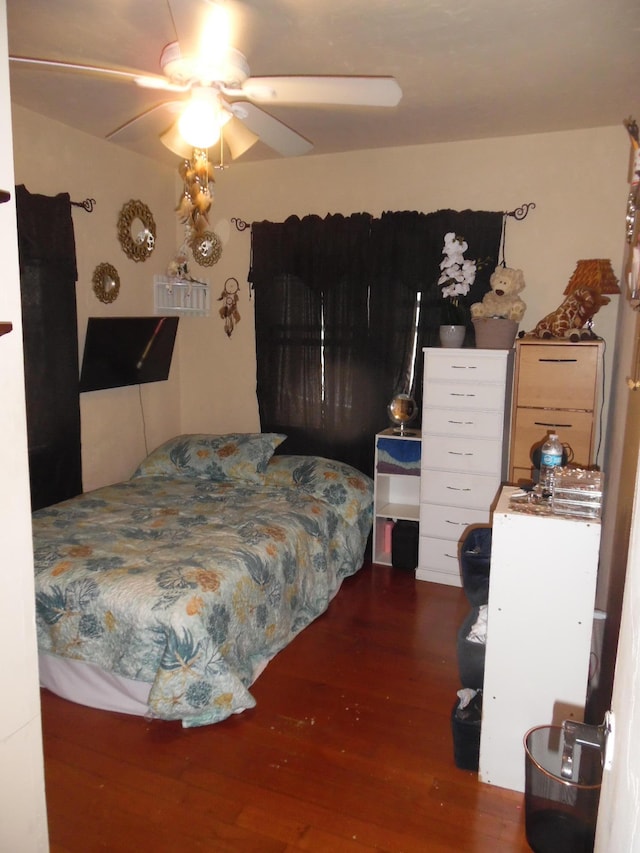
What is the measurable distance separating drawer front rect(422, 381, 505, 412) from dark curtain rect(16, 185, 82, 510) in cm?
207

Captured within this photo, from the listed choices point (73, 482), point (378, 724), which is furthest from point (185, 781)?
point (73, 482)

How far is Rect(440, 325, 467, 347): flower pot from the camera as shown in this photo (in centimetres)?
358

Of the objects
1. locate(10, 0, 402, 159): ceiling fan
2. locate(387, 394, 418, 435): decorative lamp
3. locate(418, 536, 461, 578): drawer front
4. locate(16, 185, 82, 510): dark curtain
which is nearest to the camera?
locate(10, 0, 402, 159): ceiling fan

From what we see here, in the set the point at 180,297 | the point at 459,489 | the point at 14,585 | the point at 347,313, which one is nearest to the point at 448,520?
the point at 459,489

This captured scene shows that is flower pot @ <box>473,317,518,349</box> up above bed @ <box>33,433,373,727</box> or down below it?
above

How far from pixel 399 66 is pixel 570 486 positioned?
186 centimetres

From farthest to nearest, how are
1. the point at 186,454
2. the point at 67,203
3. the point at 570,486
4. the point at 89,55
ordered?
the point at 186,454, the point at 67,203, the point at 89,55, the point at 570,486

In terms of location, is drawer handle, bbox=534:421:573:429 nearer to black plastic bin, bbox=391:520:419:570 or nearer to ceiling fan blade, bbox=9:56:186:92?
black plastic bin, bbox=391:520:419:570

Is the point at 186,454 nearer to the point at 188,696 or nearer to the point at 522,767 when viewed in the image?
the point at 188,696

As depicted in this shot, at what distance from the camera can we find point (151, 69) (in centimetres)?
269

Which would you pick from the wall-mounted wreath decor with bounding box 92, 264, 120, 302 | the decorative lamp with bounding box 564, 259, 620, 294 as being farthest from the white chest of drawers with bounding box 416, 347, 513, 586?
the wall-mounted wreath decor with bounding box 92, 264, 120, 302

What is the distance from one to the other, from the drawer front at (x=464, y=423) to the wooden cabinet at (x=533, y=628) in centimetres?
148

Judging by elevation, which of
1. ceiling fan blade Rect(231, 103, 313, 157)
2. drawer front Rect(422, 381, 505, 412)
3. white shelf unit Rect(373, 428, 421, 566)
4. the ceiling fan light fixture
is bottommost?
white shelf unit Rect(373, 428, 421, 566)

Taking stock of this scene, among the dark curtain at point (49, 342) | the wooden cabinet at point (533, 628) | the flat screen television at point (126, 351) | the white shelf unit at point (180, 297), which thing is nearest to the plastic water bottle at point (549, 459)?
the wooden cabinet at point (533, 628)
